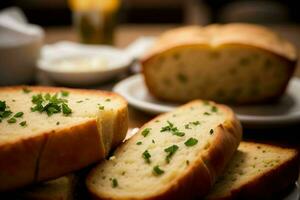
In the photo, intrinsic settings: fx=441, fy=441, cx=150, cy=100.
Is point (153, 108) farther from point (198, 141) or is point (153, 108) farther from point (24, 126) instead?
point (24, 126)

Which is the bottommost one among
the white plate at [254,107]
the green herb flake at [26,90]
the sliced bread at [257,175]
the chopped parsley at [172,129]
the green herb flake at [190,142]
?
the white plate at [254,107]

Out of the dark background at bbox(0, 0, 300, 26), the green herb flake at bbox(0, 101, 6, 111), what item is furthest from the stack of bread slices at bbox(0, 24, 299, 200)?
the dark background at bbox(0, 0, 300, 26)

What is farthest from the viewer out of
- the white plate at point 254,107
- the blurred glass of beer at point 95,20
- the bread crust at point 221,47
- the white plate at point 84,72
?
the blurred glass of beer at point 95,20

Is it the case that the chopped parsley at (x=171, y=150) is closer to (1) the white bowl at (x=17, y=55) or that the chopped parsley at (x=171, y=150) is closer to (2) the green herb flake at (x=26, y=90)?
(2) the green herb flake at (x=26, y=90)

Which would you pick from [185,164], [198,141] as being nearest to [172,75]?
[198,141]

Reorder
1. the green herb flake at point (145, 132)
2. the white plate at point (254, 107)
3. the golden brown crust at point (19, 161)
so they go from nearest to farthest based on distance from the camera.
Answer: the golden brown crust at point (19, 161), the green herb flake at point (145, 132), the white plate at point (254, 107)

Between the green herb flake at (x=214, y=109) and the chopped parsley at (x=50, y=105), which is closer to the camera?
the chopped parsley at (x=50, y=105)

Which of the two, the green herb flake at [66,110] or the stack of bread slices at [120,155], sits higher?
the green herb flake at [66,110]

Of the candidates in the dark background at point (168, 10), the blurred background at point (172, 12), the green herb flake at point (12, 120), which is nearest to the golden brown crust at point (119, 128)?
the green herb flake at point (12, 120)
